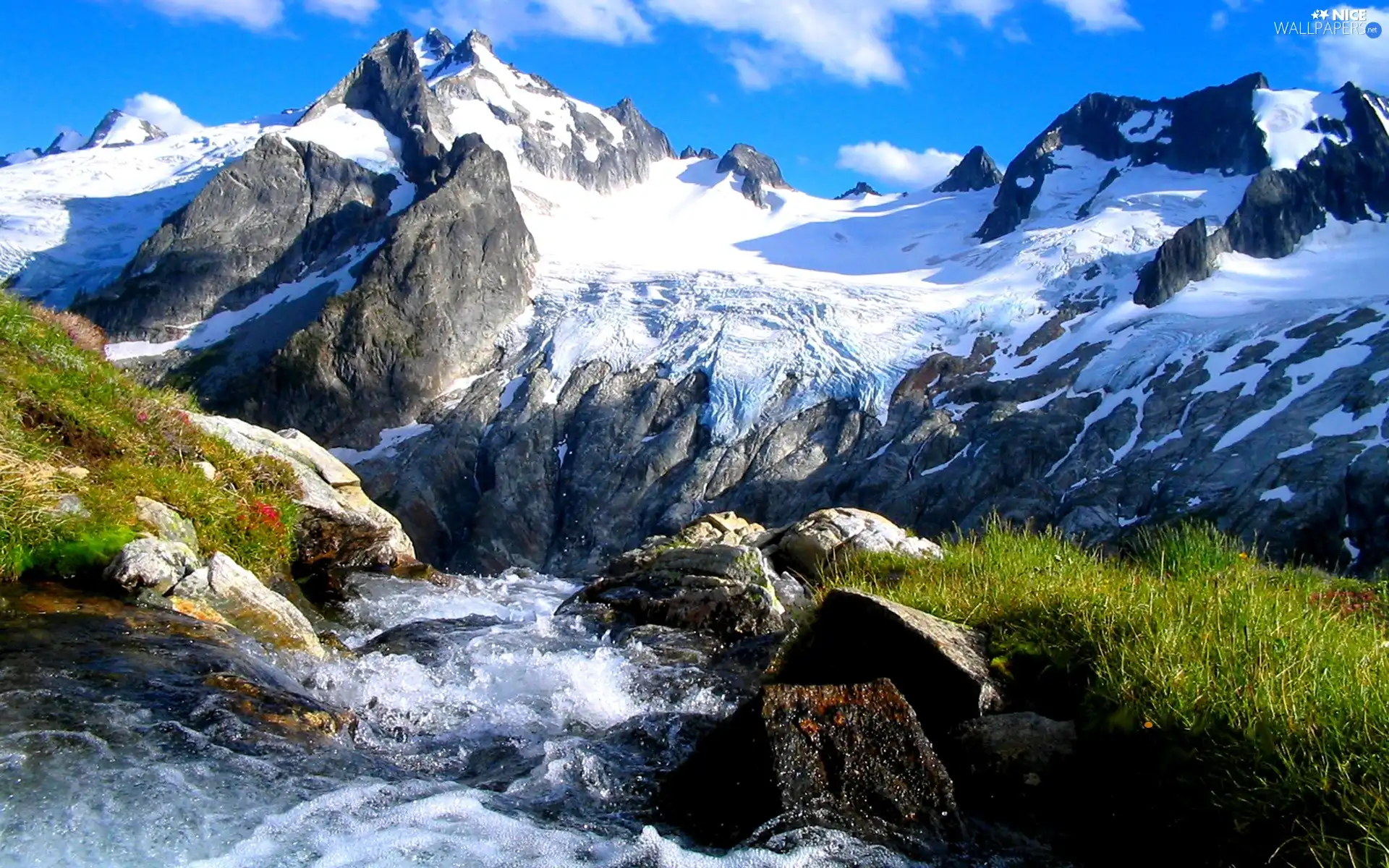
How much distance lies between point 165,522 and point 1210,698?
9592 mm

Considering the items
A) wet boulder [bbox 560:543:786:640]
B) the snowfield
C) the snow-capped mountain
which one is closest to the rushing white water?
wet boulder [bbox 560:543:786:640]

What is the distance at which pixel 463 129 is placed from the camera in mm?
139125

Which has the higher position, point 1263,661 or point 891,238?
point 891,238

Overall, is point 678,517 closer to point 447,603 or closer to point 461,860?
point 447,603

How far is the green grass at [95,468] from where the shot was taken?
26.8 ft

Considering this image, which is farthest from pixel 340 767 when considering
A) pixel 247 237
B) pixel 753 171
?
pixel 753 171

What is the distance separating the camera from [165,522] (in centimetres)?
971

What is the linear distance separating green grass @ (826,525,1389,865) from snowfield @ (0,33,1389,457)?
2364 inches

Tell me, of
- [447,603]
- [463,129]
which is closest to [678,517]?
[447,603]

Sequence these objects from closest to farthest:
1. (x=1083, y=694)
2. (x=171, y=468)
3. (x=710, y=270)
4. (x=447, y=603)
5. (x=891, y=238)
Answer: (x=1083, y=694)
(x=171, y=468)
(x=447, y=603)
(x=710, y=270)
(x=891, y=238)

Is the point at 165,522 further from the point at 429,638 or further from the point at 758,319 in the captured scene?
the point at 758,319

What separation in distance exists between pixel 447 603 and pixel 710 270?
83.7 meters

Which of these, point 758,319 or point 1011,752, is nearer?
point 1011,752

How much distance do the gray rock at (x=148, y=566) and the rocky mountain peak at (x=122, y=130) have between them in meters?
199
